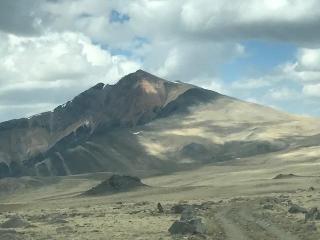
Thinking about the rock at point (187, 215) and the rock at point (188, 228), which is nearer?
the rock at point (188, 228)

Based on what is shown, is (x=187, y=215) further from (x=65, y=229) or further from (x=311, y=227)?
(x=311, y=227)

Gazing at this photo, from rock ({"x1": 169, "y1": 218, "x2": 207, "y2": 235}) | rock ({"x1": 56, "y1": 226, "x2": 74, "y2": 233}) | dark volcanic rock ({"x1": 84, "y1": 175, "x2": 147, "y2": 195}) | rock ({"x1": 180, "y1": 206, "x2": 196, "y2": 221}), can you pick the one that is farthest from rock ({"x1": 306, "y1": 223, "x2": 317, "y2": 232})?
dark volcanic rock ({"x1": 84, "y1": 175, "x2": 147, "y2": 195})

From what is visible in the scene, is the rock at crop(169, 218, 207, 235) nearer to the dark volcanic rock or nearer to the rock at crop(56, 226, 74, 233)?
the rock at crop(56, 226, 74, 233)

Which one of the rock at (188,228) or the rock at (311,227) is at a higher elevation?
the rock at (188,228)

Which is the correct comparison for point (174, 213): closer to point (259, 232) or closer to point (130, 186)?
point (259, 232)

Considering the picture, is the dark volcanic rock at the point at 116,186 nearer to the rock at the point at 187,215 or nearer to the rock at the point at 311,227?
the rock at the point at 187,215

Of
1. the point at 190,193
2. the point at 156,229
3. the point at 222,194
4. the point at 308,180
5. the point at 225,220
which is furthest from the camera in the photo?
the point at 308,180

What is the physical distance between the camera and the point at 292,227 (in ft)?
116

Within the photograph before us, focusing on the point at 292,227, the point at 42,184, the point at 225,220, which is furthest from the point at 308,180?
the point at 42,184

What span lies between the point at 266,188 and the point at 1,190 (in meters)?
110

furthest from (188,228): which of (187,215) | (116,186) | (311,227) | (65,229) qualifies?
(116,186)

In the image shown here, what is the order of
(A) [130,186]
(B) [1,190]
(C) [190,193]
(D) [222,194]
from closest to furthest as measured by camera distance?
(D) [222,194], (C) [190,193], (A) [130,186], (B) [1,190]

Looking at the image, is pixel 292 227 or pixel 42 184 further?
pixel 42 184

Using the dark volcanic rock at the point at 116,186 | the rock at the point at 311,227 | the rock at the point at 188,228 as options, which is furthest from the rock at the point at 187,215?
the dark volcanic rock at the point at 116,186
